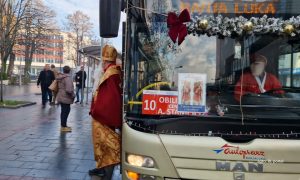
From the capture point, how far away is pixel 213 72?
12.3ft

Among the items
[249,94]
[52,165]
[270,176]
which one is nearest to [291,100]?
[249,94]

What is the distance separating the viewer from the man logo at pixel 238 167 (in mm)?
3456

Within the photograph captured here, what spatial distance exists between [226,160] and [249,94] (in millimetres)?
682

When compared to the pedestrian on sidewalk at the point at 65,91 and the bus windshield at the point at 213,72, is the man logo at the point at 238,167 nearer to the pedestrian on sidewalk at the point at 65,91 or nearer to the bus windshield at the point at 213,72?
the bus windshield at the point at 213,72

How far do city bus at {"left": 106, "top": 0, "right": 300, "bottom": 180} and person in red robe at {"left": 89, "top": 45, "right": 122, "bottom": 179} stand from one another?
1002mm

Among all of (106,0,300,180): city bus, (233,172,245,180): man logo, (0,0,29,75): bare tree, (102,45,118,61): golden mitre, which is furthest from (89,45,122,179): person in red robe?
(0,0,29,75): bare tree

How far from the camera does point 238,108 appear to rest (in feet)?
12.0

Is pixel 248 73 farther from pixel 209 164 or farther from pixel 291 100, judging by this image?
pixel 209 164

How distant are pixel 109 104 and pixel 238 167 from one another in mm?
1981

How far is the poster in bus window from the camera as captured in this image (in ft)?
12.1

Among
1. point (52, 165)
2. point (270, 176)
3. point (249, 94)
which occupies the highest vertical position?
point (249, 94)

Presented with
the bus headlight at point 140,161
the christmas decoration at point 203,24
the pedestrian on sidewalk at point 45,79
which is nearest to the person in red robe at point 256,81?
the christmas decoration at point 203,24

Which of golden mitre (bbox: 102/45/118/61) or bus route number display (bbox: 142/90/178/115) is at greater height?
golden mitre (bbox: 102/45/118/61)

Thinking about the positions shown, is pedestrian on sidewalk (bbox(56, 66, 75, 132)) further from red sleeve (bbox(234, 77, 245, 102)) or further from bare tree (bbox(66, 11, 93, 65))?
bare tree (bbox(66, 11, 93, 65))
